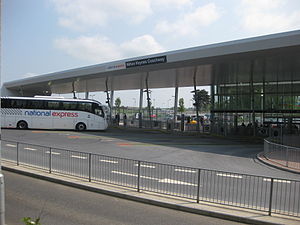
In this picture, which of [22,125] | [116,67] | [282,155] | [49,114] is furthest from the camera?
[49,114]

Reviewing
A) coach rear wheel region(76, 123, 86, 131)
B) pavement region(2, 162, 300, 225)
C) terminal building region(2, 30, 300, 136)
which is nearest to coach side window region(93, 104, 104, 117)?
coach rear wheel region(76, 123, 86, 131)

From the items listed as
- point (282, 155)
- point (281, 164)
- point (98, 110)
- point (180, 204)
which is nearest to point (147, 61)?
point (98, 110)

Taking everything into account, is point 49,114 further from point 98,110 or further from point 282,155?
point 282,155

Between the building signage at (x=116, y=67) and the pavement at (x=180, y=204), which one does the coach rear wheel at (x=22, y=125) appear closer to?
the building signage at (x=116, y=67)

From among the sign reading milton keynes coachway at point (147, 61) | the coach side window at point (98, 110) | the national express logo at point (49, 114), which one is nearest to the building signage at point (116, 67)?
the sign reading milton keynes coachway at point (147, 61)

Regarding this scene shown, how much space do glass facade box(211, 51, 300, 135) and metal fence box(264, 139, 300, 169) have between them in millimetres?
8993

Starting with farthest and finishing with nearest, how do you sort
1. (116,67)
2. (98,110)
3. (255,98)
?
1. (255,98)
2. (98,110)
3. (116,67)

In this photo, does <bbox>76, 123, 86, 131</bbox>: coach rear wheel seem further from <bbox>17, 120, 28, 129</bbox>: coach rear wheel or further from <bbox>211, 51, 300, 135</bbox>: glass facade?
<bbox>211, 51, 300, 135</bbox>: glass facade

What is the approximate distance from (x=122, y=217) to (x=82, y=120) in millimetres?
22607

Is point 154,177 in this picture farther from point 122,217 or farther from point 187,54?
point 187,54

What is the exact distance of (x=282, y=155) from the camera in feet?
45.5

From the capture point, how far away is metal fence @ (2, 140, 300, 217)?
656 centimetres

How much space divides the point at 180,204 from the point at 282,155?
968cm

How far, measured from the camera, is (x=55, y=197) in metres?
6.88
